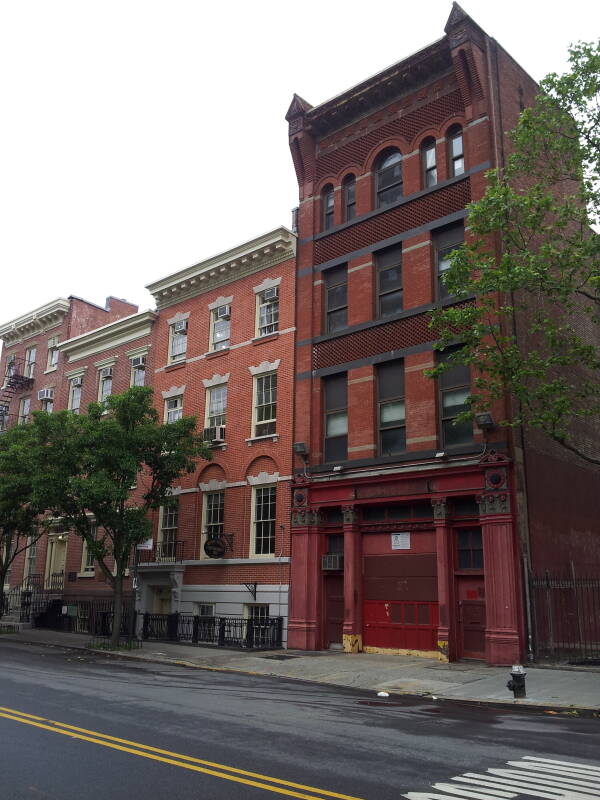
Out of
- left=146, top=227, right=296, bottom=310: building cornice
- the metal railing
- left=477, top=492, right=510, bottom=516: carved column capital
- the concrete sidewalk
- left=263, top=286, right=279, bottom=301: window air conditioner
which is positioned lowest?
the concrete sidewalk

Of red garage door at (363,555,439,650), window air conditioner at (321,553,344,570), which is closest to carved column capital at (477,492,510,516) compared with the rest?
red garage door at (363,555,439,650)

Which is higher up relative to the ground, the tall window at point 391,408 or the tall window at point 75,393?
the tall window at point 75,393

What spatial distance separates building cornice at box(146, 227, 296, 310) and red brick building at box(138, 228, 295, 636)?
45 millimetres

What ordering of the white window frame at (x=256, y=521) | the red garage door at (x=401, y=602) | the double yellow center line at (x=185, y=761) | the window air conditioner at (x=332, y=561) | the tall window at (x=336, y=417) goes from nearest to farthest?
the double yellow center line at (x=185, y=761)
the red garage door at (x=401, y=602)
the window air conditioner at (x=332, y=561)
the tall window at (x=336, y=417)
the white window frame at (x=256, y=521)

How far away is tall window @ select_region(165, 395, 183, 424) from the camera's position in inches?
1162

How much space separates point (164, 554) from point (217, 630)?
4.65m

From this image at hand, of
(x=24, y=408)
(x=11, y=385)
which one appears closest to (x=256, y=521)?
(x=24, y=408)

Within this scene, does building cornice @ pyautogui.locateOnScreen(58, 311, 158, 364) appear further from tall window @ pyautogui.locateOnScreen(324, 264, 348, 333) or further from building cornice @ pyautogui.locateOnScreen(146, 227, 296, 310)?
tall window @ pyautogui.locateOnScreen(324, 264, 348, 333)

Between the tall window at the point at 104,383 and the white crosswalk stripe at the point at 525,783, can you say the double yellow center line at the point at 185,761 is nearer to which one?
the white crosswalk stripe at the point at 525,783

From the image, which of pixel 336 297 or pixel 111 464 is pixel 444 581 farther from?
pixel 111 464

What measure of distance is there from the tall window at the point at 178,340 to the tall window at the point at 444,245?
12.1 metres

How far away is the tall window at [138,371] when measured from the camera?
31.8 m

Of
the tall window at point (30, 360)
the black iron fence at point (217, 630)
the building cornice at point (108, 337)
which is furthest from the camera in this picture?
the tall window at point (30, 360)

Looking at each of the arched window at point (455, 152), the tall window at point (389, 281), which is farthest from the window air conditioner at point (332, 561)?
the arched window at point (455, 152)
